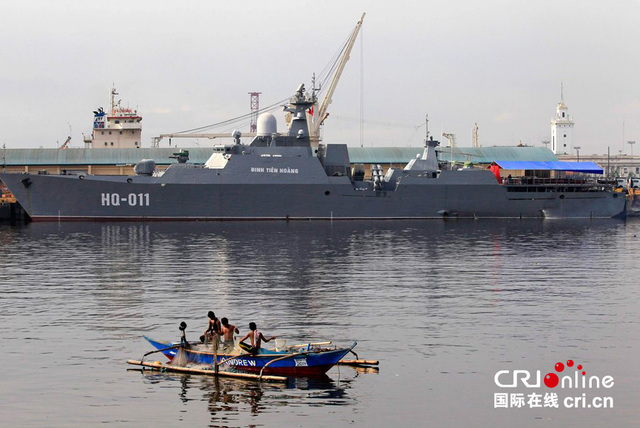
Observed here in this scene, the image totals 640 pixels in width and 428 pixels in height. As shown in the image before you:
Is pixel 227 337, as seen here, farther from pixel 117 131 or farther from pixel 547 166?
pixel 117 131

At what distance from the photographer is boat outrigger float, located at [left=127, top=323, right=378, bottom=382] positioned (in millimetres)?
20594

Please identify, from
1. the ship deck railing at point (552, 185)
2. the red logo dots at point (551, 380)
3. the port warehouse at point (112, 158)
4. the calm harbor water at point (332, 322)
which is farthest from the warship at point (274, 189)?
the red logo dots at point (551, 380)

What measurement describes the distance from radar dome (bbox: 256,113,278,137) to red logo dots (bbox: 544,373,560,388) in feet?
182

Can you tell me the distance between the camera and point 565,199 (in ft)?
265

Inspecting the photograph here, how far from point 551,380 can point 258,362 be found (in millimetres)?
6955

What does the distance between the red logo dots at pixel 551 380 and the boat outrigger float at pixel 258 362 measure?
4.08 metres

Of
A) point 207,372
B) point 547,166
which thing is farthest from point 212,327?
point 547,166

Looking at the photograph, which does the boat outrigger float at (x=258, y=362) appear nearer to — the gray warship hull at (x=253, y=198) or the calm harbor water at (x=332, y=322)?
the calm harbor water at (x=332, y=322)

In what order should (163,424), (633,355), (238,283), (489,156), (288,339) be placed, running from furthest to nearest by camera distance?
(489,156) < (238,283) < (288,339) < (633,355) < (163,424)

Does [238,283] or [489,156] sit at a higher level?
[489,156]

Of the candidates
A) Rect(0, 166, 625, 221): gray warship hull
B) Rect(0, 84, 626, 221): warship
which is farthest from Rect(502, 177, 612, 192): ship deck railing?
Rect(0, 166, 625, 221): gray warship hull

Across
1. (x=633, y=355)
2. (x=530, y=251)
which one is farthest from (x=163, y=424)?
(x=530, y=251)

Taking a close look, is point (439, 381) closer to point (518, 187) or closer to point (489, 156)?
point (518, 187)

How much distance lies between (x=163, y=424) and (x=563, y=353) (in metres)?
11.0
